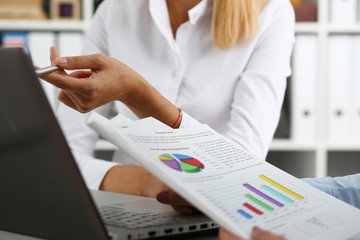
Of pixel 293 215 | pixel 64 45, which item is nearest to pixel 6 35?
pixel 64 45

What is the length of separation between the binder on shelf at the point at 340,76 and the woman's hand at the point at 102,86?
1.23 metres

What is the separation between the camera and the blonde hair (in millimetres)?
1143

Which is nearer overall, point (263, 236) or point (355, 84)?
point (263, 236)

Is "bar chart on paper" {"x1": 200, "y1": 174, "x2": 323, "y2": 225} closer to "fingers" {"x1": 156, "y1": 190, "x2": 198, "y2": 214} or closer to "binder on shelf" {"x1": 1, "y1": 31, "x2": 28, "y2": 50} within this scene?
"fingers" {"x1": 156, "y1": 190, "x2": 198, "y2": 214}

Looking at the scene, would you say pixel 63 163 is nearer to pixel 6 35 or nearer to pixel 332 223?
pixel 332 223

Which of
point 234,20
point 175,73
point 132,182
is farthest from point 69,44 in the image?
point 132,182

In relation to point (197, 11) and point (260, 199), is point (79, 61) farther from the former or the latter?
point (197, 11)

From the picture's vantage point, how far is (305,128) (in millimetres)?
1905

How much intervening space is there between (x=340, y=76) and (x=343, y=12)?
0.92 feet

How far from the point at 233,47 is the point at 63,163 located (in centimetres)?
84

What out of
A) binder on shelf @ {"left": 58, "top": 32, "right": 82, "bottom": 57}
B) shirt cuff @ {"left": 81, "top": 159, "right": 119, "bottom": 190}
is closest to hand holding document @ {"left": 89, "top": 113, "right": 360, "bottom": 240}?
shirt cuff @ {"left": 81, "top": 159, "right": 119, "bottom": 190}

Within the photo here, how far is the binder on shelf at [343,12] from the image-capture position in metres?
1.89

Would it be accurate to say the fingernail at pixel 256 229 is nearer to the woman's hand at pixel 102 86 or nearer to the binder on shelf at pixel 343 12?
the woman's hand at pixel 102 86

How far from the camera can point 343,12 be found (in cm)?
191
